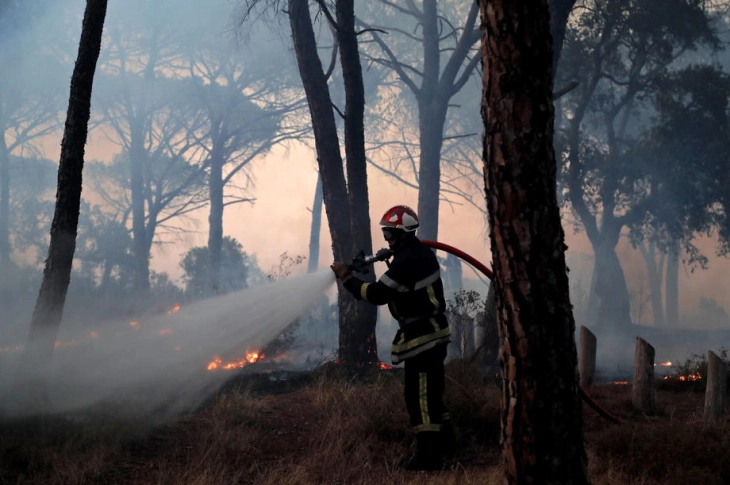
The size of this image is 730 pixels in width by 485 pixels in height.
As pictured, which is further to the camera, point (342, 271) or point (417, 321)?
point (417, 321)

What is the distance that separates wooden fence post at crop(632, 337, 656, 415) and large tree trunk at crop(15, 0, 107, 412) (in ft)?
21.0

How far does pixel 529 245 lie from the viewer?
11.9 feet

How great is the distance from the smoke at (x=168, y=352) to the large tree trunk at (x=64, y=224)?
14.7 inches

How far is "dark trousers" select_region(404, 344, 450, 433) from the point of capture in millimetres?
5523

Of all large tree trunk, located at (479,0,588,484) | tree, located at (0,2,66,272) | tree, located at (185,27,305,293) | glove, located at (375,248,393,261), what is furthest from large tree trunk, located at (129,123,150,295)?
large tree trunk, located at (479,0,588,484)

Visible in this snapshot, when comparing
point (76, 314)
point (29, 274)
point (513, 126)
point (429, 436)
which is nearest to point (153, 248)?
point (29, 274)

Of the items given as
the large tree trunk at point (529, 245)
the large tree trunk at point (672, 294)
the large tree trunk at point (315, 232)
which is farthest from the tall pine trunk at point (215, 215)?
the large tree trunk at point (529, 245)

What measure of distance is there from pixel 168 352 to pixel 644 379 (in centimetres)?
772

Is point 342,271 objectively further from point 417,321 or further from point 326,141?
point 326,141

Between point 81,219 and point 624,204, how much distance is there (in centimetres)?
1984

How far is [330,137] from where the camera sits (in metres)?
10.6

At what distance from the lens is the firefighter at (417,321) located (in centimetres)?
549

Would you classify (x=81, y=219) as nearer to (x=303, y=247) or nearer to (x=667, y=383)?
(x=303, y=247)

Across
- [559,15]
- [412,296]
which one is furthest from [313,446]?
[559,15]
